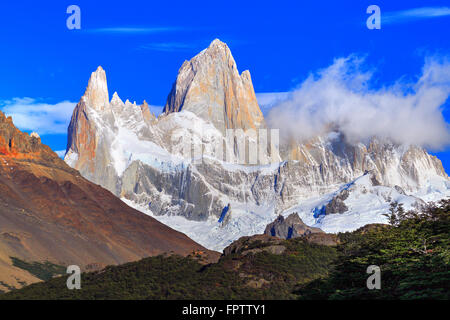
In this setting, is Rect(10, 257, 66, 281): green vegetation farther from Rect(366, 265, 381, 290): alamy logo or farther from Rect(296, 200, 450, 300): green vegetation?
Rect(366, 265, 381, 290): alamy logo

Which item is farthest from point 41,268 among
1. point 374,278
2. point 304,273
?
point 374,278

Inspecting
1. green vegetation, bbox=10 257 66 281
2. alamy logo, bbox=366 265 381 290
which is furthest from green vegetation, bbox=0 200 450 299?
green vegetation, bbox=10 257 66 281

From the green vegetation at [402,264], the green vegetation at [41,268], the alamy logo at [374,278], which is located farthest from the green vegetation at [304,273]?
the green vegetation at [41,268]

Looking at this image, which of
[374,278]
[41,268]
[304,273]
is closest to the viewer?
[374,278]

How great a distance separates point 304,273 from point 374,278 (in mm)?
22175

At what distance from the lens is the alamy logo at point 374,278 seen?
3000 inches

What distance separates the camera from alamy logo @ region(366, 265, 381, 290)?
76188 millimetres

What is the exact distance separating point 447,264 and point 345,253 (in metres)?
31.6

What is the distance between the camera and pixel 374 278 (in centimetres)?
7806

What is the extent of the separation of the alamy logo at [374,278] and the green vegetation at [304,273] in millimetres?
564

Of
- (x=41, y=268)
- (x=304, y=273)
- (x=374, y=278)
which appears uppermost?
(x=41, y=268)

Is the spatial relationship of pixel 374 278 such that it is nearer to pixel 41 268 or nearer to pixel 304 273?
pixel 304 273
